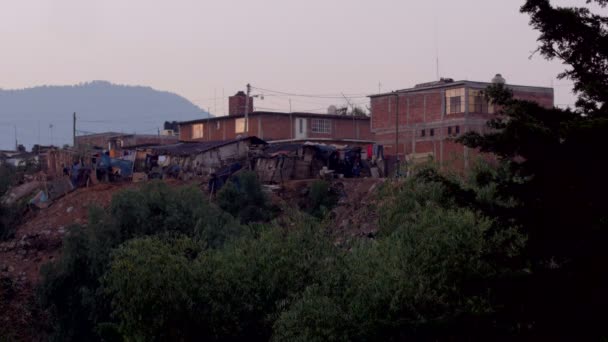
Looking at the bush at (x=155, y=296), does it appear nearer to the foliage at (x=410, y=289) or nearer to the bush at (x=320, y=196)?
the foliage at (x=410, y=289)

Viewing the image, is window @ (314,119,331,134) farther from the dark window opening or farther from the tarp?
the tarp

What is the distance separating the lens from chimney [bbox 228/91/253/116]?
7256 centimetres

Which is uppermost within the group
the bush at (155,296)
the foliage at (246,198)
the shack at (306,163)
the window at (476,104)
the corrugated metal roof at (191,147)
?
the window at (476,104)

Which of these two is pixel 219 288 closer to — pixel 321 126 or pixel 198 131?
pixel 321 126

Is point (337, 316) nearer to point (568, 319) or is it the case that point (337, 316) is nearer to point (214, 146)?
point (568, 319)

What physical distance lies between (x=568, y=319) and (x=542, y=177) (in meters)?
2.44

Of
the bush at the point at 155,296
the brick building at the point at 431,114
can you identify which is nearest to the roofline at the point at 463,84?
the brick building at the point at 431,114

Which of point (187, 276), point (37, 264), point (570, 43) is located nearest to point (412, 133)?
point (37, 264)

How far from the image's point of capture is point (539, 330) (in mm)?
16672

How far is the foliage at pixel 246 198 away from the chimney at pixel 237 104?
25.1 m

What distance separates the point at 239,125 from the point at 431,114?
16828mm

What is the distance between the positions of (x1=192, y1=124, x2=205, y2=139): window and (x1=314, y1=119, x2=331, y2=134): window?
31.9 ft

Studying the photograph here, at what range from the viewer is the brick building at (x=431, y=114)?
184 ft

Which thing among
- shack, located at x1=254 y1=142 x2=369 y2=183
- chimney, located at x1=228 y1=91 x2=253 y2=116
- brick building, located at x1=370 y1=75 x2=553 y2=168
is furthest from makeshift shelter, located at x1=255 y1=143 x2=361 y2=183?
chimney, located at x1=228 y1=91 x2=253 y2=116
